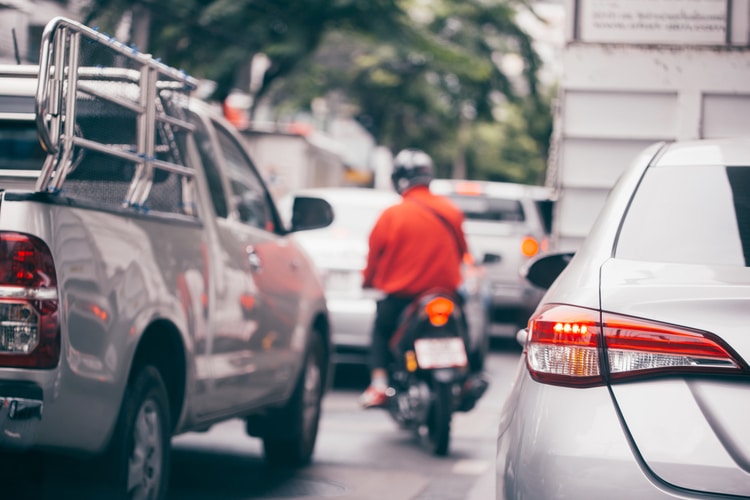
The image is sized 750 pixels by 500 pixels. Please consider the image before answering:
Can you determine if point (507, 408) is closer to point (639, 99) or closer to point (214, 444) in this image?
point (639, 99)

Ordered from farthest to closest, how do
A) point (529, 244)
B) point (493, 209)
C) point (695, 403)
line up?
point (493, 209)
point (529, 244)
point (695, 403)

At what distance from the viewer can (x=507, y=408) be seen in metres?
3.63

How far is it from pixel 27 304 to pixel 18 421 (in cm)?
34

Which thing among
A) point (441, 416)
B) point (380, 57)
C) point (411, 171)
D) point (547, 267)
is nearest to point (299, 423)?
point (441, 416)

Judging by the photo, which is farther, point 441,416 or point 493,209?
point 493,209

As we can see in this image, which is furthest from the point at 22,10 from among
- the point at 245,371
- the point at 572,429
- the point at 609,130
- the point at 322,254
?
the point at 572,429

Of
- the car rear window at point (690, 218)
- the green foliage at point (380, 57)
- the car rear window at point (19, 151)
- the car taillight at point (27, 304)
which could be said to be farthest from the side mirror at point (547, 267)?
the green foliage at point (380, 57)

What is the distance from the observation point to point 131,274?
14.4 feet

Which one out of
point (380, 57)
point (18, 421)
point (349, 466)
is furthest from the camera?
point (380, 57)

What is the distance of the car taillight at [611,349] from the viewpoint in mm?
2895

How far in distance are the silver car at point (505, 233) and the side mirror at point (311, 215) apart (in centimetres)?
776

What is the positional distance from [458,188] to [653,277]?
12179 mm

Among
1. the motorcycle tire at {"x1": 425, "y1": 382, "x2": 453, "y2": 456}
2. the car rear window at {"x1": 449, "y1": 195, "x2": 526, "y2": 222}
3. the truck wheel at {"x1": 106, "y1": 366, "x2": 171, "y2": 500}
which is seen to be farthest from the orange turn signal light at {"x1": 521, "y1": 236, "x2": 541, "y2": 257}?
the truck wheel at {"x1": 106, "y1": 366, "x2": 171, "y2": 500}

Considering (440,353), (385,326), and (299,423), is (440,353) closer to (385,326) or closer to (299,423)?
(385,326)
